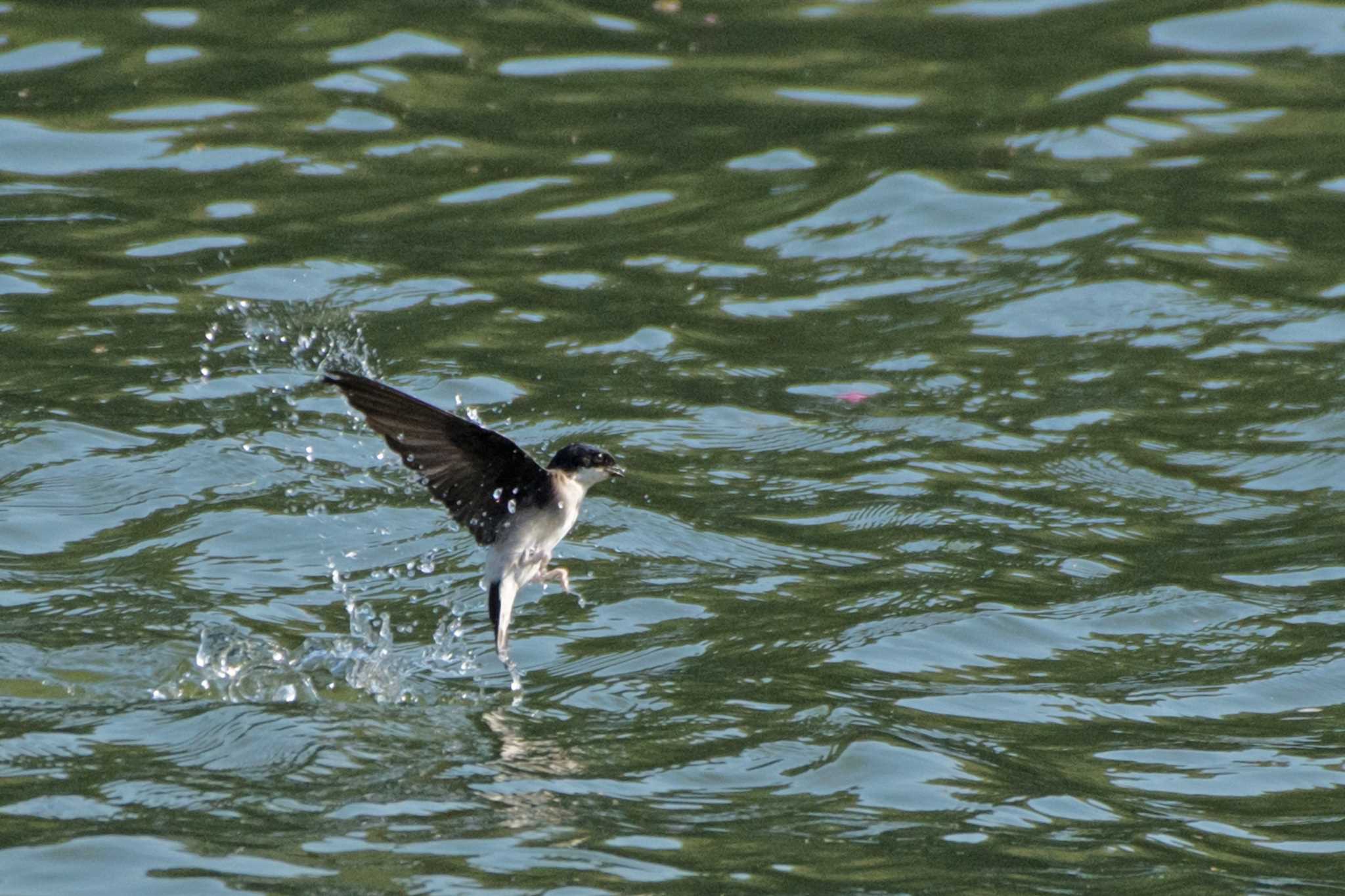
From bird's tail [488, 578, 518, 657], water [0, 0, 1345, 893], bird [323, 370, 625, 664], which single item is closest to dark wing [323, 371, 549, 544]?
bird [323, 370, 625, 664]

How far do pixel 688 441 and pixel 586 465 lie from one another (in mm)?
2634

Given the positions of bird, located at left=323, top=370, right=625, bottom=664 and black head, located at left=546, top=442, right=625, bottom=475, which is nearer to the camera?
bird, located at left=323, top=370, right=625, bottom=664

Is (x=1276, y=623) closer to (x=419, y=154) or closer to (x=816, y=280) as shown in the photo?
(x=816, y=280)

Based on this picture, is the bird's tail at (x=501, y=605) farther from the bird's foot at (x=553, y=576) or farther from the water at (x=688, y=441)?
the water at (x=688, y=441)

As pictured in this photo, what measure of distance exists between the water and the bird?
46cm

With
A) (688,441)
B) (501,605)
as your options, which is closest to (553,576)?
(501,605)

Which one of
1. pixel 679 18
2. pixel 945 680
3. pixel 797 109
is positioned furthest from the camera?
pixel 679 18

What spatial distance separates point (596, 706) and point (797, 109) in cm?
697

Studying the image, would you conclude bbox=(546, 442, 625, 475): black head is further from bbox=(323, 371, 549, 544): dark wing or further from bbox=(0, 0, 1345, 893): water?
bbox=(0, 0, 1345, 893): water

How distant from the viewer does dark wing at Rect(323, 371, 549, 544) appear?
640 centimetres

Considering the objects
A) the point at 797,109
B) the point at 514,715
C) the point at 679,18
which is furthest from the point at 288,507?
the point at 679,18

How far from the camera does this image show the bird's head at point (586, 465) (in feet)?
21.9

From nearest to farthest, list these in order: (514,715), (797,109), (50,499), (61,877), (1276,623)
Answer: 1. (61,877)
2. (514,715)
3. (1276,623)
4. (50,499)
5. (797,109)

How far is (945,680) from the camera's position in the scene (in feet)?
24.0
